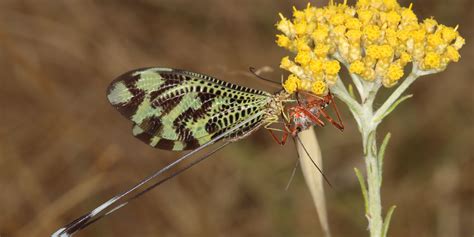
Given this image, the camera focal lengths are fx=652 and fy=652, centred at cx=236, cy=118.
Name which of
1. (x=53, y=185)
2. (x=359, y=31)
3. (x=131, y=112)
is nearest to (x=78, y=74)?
(x=53, y=185)

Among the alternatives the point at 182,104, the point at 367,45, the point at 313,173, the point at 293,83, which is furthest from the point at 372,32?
the point at 182,104

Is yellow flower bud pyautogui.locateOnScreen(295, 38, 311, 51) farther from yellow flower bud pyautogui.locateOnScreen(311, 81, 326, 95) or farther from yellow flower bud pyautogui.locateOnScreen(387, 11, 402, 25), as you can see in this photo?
yellow flower bud pyautogui.locateOnScreen(387, 11, 402, 25)

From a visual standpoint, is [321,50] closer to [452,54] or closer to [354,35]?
[354,35]

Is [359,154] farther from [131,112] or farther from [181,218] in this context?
[131,112]

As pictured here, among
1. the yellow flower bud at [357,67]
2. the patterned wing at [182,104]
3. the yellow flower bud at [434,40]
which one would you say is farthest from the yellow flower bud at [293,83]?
the yellow flower bud at [434,40]

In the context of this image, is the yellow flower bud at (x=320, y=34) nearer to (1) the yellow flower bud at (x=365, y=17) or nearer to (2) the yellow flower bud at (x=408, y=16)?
(1) the yellow flower bud at (x=365, y=17)
